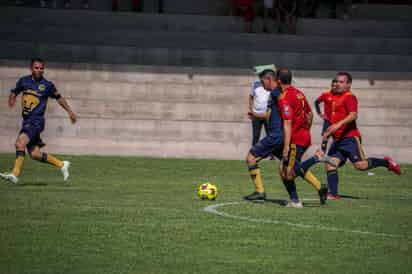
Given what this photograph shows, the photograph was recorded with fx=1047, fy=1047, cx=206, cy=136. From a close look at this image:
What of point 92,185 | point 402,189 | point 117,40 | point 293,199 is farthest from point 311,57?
point 293,199

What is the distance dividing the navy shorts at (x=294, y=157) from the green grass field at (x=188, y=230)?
57 centimetres

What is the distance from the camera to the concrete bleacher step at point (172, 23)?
93.5 ft

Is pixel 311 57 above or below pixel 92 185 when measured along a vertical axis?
above

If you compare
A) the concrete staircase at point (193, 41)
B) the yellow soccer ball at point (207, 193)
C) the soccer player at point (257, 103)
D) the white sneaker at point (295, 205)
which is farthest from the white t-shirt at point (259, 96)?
the white sneaker at point (295, 205)

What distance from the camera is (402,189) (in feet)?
58.1

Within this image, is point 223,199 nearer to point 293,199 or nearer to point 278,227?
point 293,199

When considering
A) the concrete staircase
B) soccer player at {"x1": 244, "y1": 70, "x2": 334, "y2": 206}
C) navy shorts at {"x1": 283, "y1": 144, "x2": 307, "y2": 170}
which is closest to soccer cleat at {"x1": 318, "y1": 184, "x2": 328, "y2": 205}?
soccer player at {"x1": 244, "y1": 70, "x2": 334, "y2": 206}

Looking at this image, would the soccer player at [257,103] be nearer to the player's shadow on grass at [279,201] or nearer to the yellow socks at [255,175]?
the player's shadow on grass at [279,201]

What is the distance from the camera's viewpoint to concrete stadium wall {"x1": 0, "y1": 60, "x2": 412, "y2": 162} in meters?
24.3

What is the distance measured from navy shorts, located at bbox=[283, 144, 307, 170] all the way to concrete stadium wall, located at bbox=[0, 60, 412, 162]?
10.6 metres

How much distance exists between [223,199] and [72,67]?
10756mm

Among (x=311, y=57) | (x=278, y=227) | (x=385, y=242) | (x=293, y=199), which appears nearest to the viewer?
(x=385, y=242)

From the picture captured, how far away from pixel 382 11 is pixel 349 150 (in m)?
15.9

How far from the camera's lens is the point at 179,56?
26.7 metres
